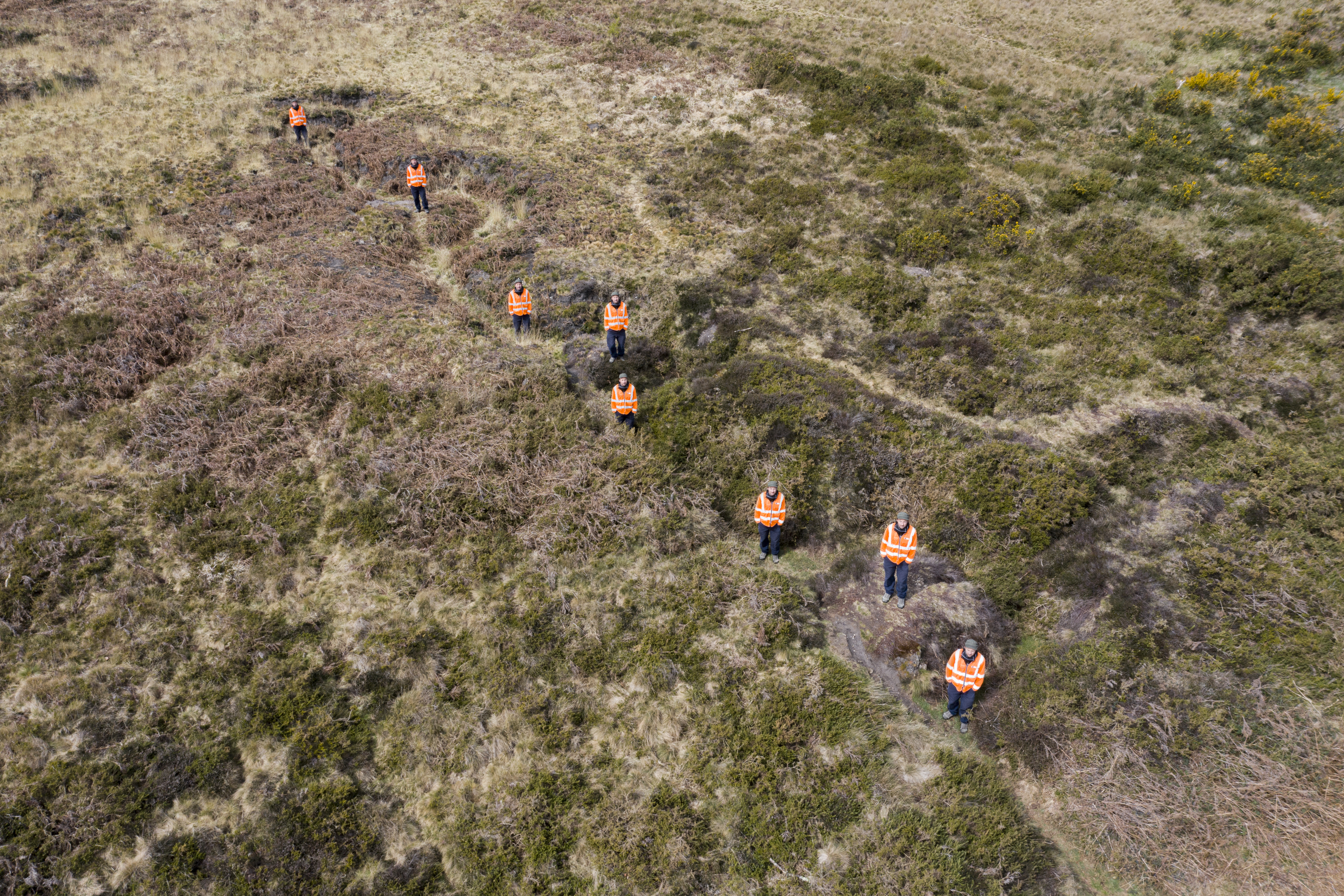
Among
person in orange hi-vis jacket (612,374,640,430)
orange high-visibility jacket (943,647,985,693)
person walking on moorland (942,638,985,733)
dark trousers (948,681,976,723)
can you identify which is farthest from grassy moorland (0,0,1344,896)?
orange high-visibility jacket (943,647,985,693)

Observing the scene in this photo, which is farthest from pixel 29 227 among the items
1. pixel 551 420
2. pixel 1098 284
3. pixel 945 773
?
pixel 1098 284

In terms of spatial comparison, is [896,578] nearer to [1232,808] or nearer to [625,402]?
[1232,808]

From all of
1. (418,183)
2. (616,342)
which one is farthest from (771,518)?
(418,183)

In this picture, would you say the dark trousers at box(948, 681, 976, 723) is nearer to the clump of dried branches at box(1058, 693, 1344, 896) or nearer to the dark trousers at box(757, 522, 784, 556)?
the clump of dried branches at box(1058, 693, 1344, 896)

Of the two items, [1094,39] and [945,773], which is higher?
[1094,39]

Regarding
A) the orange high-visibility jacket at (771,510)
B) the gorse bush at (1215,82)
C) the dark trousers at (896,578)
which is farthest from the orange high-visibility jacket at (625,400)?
the gorse bush at (1215,82)

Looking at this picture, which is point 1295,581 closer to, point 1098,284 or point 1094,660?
point 1094,660

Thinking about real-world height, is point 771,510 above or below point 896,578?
above
